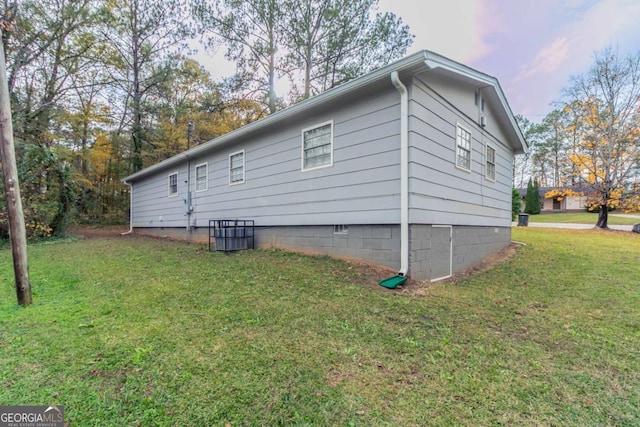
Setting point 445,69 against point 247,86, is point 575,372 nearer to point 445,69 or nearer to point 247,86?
point 445,69

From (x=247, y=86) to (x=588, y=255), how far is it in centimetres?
1552

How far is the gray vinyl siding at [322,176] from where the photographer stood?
5.07m

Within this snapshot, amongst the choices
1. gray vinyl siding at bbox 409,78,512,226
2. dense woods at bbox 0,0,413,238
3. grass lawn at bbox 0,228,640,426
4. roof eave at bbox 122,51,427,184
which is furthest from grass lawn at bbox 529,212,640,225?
roof eave at bbox 122,51,427,184

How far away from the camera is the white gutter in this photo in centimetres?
471

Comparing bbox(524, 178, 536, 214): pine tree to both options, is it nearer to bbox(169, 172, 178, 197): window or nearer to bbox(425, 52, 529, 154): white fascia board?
bbox(425, 52, 529, 154): white fascia board

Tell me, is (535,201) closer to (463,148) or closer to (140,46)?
(463,148)

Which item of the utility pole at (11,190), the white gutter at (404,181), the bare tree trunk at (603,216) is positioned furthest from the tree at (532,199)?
the utility pole at (11,190)

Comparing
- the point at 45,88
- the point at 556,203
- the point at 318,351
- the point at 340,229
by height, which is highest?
the point at 45,88

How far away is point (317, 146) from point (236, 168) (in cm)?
337

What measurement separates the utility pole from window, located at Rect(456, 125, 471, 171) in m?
7.03

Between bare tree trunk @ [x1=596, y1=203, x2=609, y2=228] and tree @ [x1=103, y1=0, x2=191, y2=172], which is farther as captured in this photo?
tree @ [x1=103, y1=0, x2=191, y2=172]

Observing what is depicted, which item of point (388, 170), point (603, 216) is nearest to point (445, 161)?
point (388, 170)

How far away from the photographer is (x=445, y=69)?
16.6 ft

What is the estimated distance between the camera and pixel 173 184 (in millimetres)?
11883
